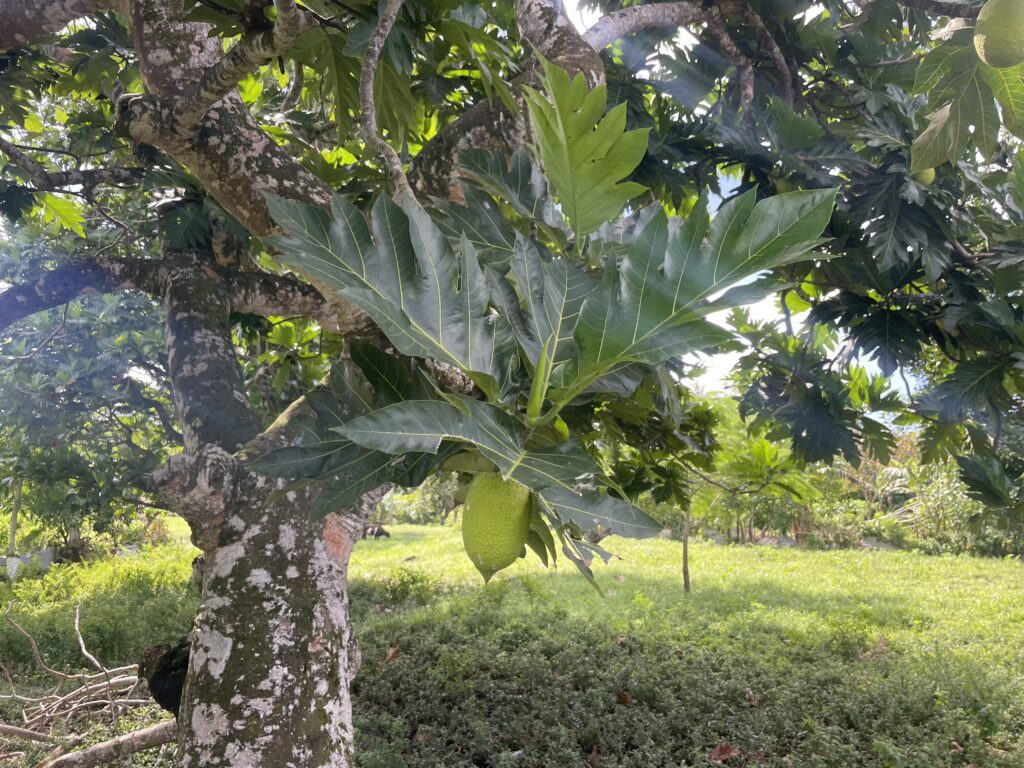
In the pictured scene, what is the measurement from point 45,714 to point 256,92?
3.02 m

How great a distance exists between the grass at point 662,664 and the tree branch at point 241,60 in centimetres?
261

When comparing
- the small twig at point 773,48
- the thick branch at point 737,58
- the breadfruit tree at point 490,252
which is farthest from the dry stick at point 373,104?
the small twig at point 773,48

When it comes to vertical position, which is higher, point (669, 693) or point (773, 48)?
point (773, 48)

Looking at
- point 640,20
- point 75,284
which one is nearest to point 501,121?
point 640,20

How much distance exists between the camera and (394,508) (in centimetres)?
1942

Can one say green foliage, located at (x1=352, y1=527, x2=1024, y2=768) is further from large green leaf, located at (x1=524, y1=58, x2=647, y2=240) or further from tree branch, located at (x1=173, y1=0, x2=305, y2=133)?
large green leaf, located at (x1=524, y1=58, x2=647, y2=240)

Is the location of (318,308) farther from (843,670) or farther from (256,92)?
(843,670)

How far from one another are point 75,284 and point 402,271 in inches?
78.4

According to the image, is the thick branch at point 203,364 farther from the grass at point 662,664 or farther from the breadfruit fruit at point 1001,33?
the grass at point 662,664

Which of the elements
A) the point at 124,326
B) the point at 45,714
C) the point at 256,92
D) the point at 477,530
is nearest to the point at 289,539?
the point at 477,530

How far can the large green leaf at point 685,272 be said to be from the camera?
528 millimetres

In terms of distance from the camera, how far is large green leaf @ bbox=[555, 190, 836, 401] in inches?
20.8

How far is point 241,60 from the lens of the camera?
1153mm

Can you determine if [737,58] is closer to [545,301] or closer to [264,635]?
[545,301]
